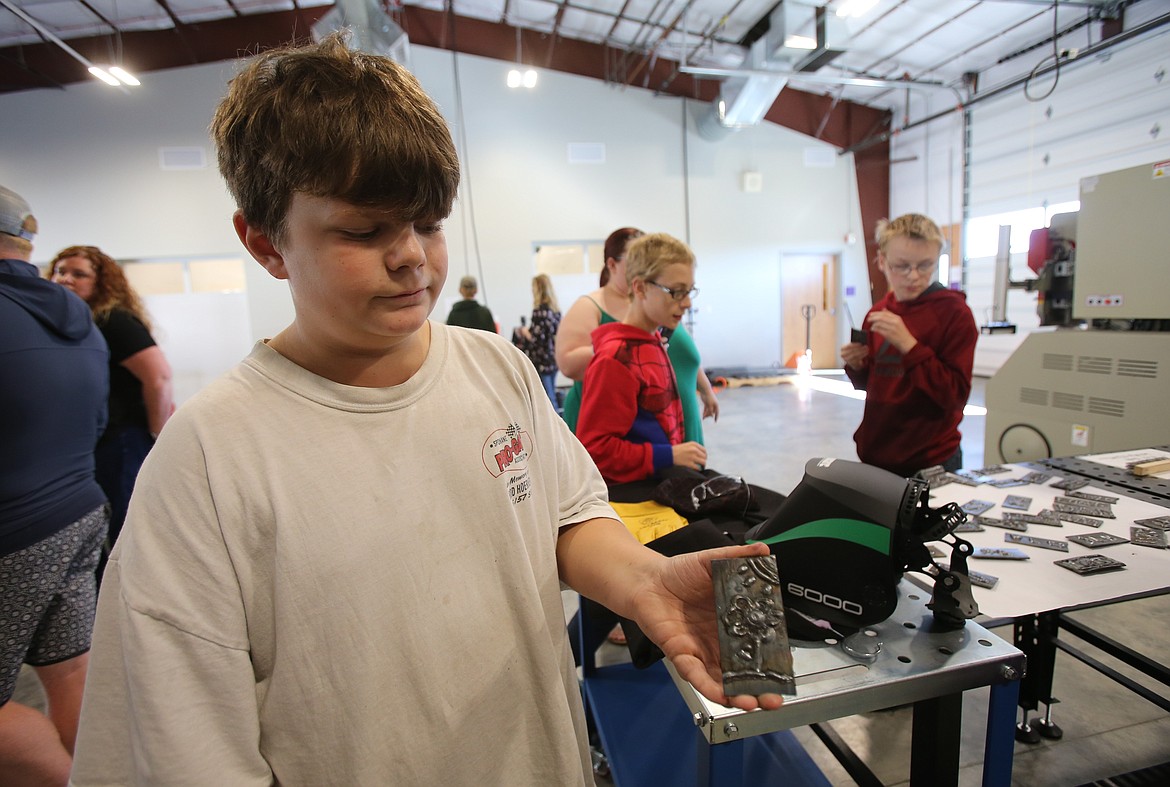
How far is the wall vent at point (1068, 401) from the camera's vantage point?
246 cm

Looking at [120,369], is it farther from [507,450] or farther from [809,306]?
[809,306]

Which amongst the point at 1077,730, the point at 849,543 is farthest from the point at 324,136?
the point at 1077,730

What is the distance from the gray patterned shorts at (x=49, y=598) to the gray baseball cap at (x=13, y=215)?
671 mm

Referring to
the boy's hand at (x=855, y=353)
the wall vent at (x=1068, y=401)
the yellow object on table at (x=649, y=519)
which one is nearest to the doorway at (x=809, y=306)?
the wall vent at (x=1068, y=401)

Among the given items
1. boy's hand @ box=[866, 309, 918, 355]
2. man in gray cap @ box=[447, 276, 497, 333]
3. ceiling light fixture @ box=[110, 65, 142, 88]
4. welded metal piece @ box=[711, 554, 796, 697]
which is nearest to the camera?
welded metal piece @ box=[711, 554, 796, 697]

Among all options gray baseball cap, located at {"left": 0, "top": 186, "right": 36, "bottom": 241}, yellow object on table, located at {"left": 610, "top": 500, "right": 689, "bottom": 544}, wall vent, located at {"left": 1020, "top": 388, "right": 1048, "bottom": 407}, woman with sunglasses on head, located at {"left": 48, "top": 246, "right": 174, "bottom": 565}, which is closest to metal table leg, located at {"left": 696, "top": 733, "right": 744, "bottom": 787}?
yellow object on table, located at {"left": 610, "top": 500, "right": 689, "bottom": 544}

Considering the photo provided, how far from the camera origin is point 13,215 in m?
1.31

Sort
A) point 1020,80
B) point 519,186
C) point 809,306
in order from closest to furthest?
point 1020,80
point 519,186
point 809,306

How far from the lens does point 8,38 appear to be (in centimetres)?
641

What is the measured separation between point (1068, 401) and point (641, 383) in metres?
2.17

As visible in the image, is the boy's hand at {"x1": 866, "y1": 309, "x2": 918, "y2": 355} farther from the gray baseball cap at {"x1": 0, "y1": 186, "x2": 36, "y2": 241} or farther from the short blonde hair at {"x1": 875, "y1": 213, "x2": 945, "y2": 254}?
the gray baseball cap at {"x1": 0, "y1": 186, "x2": 36, "y2": 241}

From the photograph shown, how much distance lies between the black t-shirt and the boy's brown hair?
180 centimetres

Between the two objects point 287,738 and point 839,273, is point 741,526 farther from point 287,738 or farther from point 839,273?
point 839,273

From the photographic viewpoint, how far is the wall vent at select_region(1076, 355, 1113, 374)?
2.35 m
